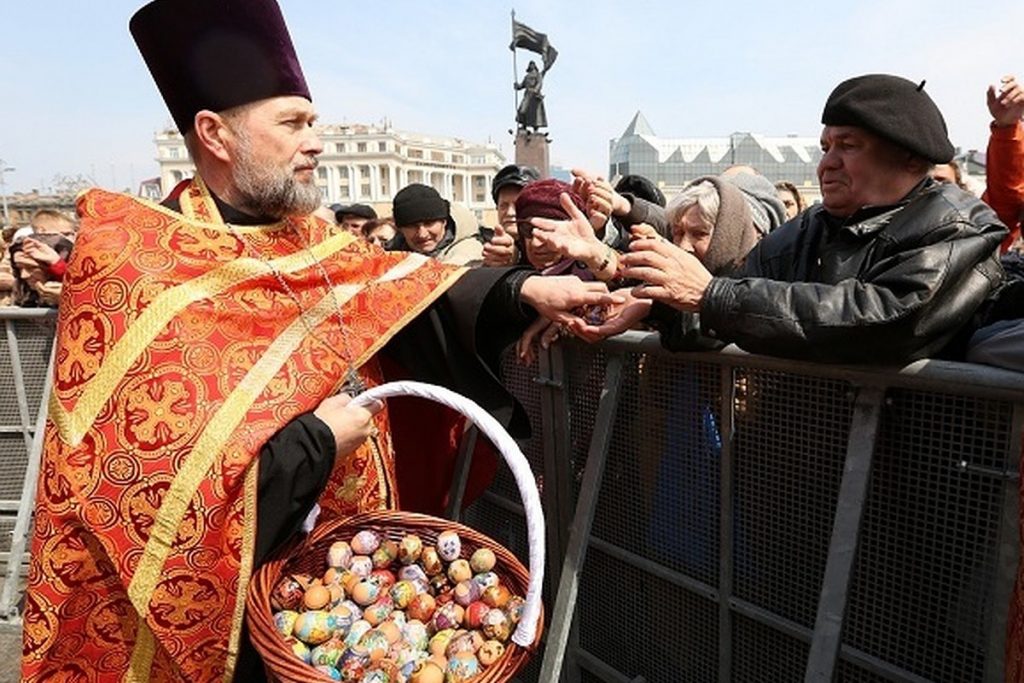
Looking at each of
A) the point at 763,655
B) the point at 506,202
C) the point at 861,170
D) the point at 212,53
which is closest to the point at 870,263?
the point at 861,170

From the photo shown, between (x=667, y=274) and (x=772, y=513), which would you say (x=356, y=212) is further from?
(x=772, y=513)

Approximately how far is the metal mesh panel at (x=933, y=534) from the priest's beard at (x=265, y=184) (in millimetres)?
1649

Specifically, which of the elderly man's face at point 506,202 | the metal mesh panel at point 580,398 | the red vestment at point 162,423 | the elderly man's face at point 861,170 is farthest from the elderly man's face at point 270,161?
the elderly man's face at point 506,202

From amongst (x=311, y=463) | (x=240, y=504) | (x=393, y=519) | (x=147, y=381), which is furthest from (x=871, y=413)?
(x=147, y=381)

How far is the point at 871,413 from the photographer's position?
5.08ft

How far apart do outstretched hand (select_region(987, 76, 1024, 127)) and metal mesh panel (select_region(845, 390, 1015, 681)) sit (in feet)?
7.20

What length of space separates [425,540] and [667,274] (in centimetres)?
93

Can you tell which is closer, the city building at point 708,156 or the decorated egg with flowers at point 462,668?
the decorated egg with flowers at point 462,668

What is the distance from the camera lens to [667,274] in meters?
1.71

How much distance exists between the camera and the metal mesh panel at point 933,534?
1.44 metres

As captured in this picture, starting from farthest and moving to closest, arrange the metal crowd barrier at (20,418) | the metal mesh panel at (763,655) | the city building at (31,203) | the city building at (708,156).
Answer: the city building at (708,156) < the city building at (31,203) < the metal crowd barrier at (20,418) < the metal mesh panel at (763,655)

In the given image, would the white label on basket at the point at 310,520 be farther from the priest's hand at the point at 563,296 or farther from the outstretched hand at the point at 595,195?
the outstretched hand at the point at 595,195

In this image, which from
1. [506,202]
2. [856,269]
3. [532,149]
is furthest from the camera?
[532,149]

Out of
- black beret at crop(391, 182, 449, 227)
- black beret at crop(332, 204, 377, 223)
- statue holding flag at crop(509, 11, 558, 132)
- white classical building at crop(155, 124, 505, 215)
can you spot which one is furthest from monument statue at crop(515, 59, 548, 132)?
white classical building at crop(155, 124, 505, 215)
